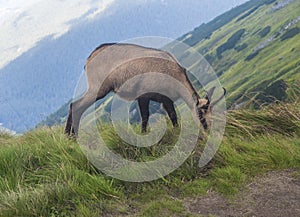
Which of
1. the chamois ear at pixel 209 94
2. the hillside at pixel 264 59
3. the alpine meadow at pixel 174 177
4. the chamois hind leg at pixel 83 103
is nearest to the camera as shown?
the alpine meadow at pixel 174 177

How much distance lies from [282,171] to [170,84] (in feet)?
12.4

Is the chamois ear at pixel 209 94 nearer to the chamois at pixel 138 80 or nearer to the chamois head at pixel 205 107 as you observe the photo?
the chamois head at pixel 205 107

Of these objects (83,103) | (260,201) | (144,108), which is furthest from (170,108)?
(260,201)

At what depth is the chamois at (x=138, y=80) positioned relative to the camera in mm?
9227

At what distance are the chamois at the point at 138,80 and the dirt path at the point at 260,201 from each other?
322cm

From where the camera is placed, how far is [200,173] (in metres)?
6.56

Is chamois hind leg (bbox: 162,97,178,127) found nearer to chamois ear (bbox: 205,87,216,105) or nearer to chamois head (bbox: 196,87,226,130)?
chamois head (bbox: 196,87,226,130)

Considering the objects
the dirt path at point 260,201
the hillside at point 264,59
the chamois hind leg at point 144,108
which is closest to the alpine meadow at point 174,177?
the dirt path at point 260,201

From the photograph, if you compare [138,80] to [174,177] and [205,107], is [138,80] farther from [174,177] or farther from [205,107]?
[174,177]

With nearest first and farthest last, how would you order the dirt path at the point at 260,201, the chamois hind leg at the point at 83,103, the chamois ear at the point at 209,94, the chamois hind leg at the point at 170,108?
the dirt path at the point at 260,201, the chamois ear at the point at 209,94, the chamois hind leg at the point at 170,108, the chamois hind leg at the point at 83,103

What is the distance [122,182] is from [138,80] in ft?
11.5

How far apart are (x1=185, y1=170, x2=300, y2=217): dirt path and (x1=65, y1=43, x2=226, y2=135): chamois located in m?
3.22

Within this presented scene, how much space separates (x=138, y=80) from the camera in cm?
920

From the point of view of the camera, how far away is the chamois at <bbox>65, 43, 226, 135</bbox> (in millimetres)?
9227
